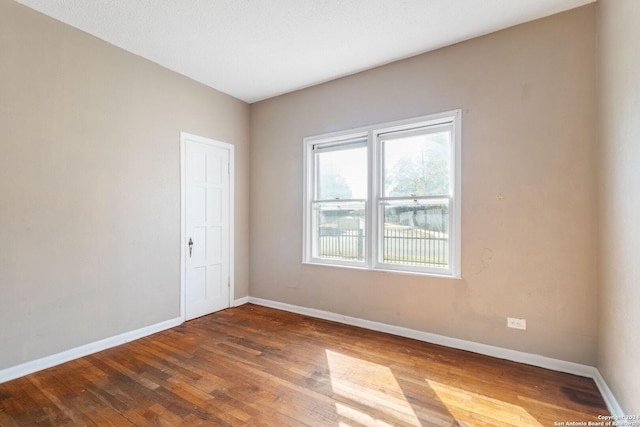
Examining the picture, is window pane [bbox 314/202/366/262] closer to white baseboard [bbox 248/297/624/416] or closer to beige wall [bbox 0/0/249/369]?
white baseboard [bbox 248/297/624/416]

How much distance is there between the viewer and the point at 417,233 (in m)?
3.15

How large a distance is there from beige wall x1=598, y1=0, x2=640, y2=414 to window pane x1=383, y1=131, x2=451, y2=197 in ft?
3.86

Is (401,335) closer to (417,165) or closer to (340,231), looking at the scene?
(340,231)

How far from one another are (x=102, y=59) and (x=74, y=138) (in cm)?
86

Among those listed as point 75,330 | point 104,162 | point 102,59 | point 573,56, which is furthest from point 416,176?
point 75,330

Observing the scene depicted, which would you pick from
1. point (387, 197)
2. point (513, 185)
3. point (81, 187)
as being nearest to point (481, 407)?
point (513, 185)

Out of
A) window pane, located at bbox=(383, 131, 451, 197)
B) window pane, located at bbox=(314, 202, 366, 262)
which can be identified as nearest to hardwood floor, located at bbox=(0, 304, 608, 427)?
window pane, located at bbox=(314, 202, 366, 262)

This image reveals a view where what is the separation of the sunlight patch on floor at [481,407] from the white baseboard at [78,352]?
114 inches

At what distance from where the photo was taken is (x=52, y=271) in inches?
99.3

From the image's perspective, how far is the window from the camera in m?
2.99

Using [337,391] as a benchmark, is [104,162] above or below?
above

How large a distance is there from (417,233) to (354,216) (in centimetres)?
81

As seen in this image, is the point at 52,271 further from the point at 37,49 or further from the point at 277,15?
the point at 277,15

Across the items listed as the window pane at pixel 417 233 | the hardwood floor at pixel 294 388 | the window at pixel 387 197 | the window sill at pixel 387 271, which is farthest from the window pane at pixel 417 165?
the hardwood floor at pixel 294 388
